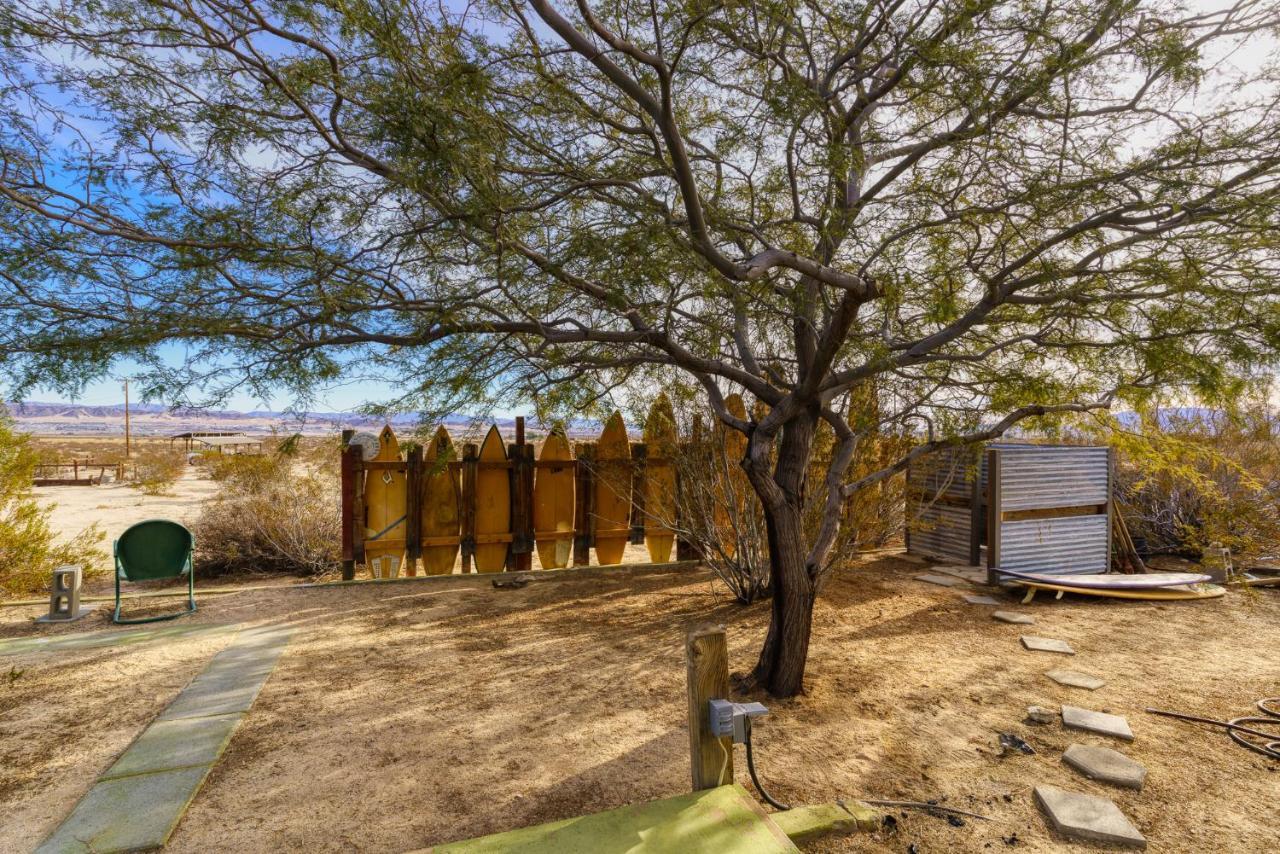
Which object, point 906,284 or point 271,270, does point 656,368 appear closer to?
point 906,284

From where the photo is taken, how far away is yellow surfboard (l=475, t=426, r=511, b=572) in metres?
6.52

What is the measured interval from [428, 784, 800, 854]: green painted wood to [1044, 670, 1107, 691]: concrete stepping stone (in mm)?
2708

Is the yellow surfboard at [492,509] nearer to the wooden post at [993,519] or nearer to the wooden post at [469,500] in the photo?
the wooden post at [469,500]

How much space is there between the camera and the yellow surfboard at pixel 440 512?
6.39 metres

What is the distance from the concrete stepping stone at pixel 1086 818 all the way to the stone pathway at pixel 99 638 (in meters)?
5.44

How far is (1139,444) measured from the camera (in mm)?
4031

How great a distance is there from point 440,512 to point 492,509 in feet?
1.76

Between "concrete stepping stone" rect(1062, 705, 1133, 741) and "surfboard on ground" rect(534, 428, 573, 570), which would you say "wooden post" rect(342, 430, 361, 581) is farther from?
"concrete stepping stone" rect(1062, 705, 1133, 741)

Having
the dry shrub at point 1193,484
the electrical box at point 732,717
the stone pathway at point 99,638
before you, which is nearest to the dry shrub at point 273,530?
the stone pathway at point 99,638

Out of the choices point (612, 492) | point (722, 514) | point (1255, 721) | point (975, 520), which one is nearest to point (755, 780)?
point (1255, 721)

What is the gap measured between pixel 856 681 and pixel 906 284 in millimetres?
2428

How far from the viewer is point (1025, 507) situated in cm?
635

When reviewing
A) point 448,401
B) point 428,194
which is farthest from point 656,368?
point 428,194

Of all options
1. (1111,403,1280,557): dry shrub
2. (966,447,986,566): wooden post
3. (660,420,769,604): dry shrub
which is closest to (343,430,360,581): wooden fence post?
(660,420,769,604): dry shrub
